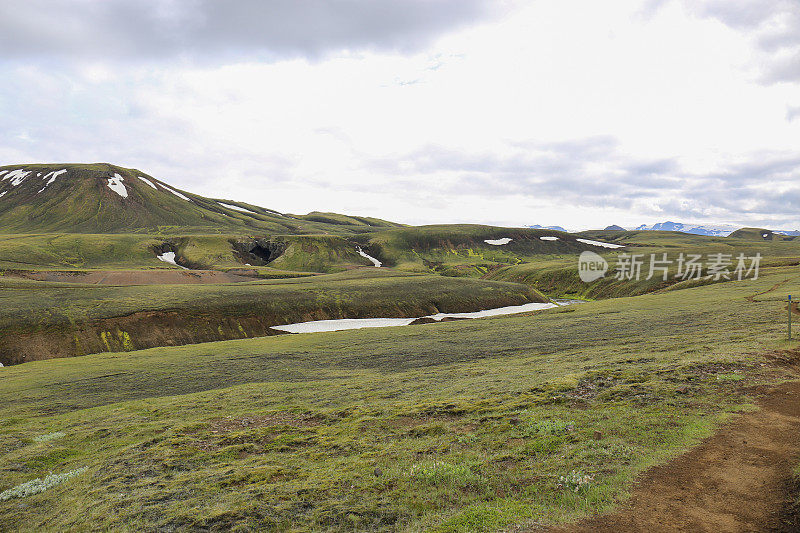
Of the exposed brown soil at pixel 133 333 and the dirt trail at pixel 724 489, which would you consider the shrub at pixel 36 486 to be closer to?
the dirt trail at pixel 724 489

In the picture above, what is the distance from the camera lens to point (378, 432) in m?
17.4

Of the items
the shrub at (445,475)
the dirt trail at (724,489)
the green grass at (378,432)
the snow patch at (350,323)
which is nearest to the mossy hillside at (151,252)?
the snow patch at (350,323)

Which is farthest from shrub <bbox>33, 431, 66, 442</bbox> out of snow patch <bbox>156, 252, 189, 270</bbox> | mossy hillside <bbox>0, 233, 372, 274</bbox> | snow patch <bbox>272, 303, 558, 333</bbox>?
snow patch <bbox>156, 252, 189, 270</bbox>

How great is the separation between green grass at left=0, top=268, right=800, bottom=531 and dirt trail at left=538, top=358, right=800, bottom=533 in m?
0.56

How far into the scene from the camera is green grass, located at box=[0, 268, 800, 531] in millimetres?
10828

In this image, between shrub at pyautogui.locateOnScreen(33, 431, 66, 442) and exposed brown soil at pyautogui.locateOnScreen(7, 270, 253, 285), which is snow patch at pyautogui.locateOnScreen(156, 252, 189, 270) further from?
shrub at pyautogui.locateOnScreen(33, 431, 66, 442)

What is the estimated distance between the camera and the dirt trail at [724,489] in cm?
880

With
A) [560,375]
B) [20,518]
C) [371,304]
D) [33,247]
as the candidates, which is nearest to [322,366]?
[560,375]

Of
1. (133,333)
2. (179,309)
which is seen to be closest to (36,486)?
(133,333)

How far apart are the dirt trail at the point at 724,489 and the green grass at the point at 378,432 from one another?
56cm

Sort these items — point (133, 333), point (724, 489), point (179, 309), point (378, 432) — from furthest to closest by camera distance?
point (179, 309) < point (133, 333) < point (378, 432) < point (724, 489)

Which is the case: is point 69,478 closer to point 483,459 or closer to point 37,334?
point 483,459

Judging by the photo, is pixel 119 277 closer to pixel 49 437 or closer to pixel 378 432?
pixel 49 437

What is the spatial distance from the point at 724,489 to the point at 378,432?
11.9 m
